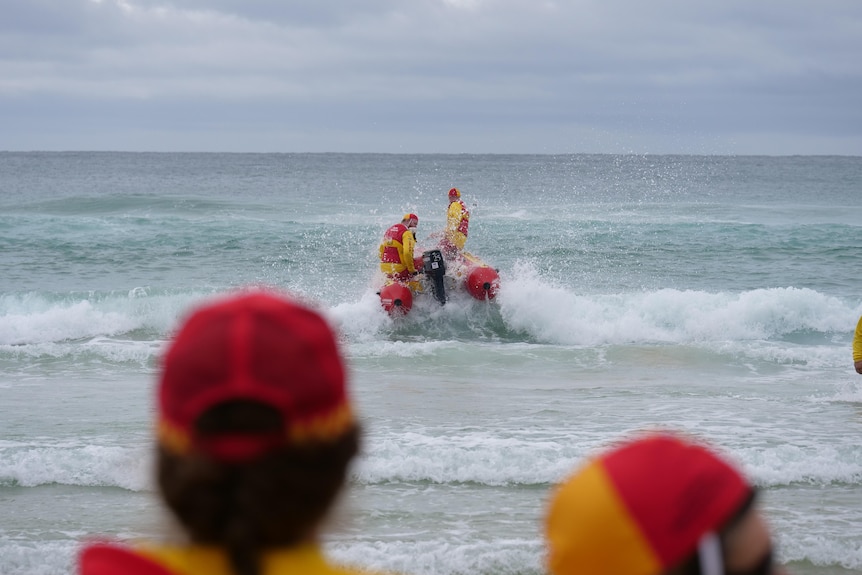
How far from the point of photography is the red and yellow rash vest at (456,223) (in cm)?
1499

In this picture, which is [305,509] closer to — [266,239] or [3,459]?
[3,459]

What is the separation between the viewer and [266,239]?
25609 mm

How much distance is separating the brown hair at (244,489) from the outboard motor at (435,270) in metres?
13.4

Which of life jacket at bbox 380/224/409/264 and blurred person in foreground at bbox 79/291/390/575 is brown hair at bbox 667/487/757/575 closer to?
blurred person in foreground at bbox 79/291/390/575

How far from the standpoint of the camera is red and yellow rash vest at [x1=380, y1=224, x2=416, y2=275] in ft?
46.9

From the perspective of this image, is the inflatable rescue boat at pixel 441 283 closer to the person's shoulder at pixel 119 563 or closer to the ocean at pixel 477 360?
the ocean at pixel 477 360

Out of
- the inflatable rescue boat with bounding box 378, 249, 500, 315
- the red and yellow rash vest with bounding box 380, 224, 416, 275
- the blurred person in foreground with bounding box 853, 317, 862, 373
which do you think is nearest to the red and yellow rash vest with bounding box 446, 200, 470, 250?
the inflatable rescue boat with bounding box 378, 249, 500, 315

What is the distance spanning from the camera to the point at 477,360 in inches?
484

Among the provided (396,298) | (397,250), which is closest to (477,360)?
(396,298)

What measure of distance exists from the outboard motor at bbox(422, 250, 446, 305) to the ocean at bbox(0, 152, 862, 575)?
50cm

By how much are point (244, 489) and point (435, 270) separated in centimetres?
1363

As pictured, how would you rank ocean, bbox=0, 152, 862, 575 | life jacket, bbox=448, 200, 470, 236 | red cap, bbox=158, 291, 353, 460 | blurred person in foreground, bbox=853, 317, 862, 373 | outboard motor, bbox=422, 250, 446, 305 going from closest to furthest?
1. red cap, bbox=158, 291, 353, 460
2. ocean, bbox=0, 152, 862, 575
3. blurred person in foreground, bbox=853, 317, 862, 373
4. outboard motor, bbox=422, 250, 446, 305
5. life jacket, bbox=448, 200, 470, 236

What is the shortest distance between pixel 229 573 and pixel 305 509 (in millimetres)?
110

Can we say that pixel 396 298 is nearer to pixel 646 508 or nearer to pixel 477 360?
pixel 477 360
